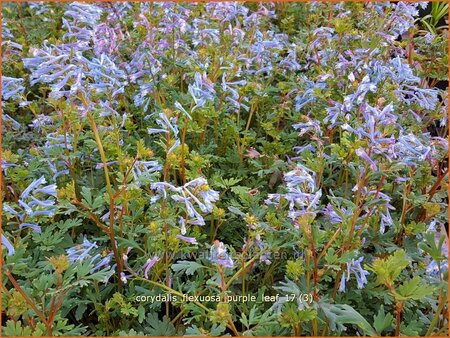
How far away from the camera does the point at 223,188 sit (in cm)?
293

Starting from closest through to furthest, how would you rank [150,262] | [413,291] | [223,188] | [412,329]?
[413,291] < [412,329] < [150,262] < [223,188]

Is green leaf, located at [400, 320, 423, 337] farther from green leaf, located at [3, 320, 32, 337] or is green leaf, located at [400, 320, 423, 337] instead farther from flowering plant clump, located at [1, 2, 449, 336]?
green leaf, located at [3, 320, 32, 337]

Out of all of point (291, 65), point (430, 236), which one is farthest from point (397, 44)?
point (430, 236)

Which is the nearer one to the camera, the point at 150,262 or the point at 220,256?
the point at 220,256

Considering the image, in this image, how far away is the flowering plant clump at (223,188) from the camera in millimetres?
2035

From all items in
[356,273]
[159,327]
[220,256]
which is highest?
[220,256]

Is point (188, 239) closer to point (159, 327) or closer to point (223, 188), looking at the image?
point (159, 327)

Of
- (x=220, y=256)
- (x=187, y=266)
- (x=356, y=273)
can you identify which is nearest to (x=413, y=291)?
(x=356, y=273)

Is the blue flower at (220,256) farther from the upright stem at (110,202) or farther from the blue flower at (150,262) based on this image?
the upright stem at (110,202)

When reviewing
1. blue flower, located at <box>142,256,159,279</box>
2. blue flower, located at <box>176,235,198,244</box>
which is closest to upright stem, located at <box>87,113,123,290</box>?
blue flower, located at <box>142,256,159,279</box>

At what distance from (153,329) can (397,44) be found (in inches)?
87.6

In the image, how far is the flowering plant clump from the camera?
204 centimetres

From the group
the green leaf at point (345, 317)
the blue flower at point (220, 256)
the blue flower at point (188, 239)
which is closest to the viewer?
the green leaf at point (345, 317)

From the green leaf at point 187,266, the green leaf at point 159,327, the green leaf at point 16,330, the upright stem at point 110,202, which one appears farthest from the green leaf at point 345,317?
the green leaf at point 16,330
